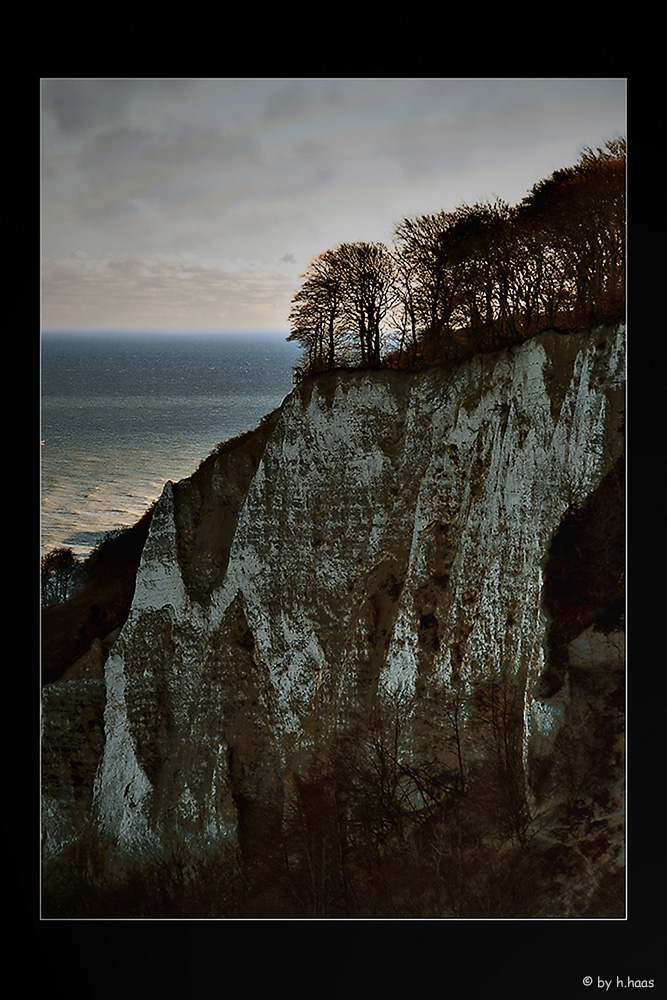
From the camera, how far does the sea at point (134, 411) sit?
20.4 feet

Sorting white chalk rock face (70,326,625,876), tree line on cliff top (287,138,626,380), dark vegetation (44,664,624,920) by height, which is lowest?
dark vegetation (44,664,624,920)

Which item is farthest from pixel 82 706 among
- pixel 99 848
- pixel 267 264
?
pixel 267 264

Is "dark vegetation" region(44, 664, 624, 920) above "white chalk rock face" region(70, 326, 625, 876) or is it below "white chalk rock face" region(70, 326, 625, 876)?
below

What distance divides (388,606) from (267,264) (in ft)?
8.65

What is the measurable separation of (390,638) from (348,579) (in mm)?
554

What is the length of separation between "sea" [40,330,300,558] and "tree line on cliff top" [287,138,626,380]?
1.36 ft

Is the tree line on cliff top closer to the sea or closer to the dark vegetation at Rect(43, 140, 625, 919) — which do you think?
the dark vegetation at Rect(43, 140, 625, 919)

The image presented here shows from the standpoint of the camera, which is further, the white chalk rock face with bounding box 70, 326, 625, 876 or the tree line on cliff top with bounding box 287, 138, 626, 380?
the white chalk rock face with bounding box 70, 326, 625, 876

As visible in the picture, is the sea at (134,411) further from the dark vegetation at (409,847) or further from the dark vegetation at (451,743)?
the dark vegetation at (409,847)

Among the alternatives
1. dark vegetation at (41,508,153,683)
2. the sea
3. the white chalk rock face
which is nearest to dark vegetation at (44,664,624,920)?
the white chalk rock face

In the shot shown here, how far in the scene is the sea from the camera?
6.20 meters

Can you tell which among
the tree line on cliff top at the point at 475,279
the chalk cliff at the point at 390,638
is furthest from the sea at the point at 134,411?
the tree line on cliff top at the point at 475,279

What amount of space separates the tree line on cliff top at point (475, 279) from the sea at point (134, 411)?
41 cm
